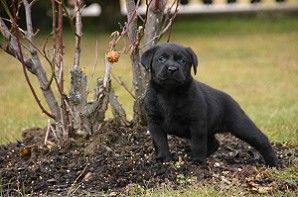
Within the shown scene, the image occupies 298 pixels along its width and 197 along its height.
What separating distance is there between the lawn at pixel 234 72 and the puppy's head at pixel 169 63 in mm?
662

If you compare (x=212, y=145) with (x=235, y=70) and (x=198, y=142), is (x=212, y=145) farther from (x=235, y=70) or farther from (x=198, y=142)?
(x=235, y=70)

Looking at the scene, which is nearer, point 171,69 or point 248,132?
point 171,69

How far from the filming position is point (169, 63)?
4484mm

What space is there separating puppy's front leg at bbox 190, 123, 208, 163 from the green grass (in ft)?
4.41

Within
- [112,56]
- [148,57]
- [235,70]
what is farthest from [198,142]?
[235,70]

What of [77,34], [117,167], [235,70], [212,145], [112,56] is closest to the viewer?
[117,167]

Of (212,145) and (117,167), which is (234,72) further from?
(117,167)

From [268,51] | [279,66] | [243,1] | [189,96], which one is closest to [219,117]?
[189,96]

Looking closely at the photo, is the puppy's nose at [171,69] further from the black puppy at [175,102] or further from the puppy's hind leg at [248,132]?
the puppy's hind leg at [248,132]

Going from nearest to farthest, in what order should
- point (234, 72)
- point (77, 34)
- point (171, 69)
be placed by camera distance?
point (171, 69)
point (77, 34)
point (234, 72)

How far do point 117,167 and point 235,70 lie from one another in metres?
6.68

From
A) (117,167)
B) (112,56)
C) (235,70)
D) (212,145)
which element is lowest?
(235,70)

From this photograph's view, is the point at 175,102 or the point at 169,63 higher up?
the point at 169,63

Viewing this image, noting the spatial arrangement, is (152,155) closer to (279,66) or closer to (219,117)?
(219,117)
